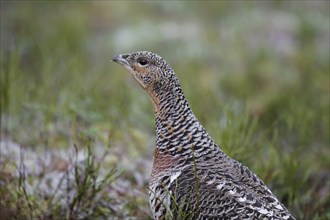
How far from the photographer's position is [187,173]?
365 centimetres

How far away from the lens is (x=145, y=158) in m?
5.68

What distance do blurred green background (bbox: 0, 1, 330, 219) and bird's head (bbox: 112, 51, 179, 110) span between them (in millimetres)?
579

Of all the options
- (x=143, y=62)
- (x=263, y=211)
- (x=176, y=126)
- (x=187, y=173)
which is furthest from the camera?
(x=143, y=62)

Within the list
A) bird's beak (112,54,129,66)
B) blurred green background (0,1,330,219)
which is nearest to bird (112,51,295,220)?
bird's beak (112,54,129,66)

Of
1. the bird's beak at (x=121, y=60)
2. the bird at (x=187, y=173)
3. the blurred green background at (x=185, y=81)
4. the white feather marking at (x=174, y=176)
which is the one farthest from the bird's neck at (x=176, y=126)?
the blurred green background at (x=185, y=81)

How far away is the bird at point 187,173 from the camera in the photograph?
11.4 ft

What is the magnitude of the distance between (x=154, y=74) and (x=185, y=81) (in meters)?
3.75

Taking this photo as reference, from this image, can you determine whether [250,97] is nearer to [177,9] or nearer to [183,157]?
[177,9]

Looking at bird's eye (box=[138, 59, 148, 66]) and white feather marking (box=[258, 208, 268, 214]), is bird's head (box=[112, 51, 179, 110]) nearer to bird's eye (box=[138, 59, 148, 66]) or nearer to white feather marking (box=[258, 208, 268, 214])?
bird's eye (box=[138, 59, 148, 66])

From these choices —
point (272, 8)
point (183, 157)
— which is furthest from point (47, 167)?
point (272, 8)

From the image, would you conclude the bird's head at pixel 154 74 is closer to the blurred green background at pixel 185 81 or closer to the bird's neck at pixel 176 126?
the bird's neck at pixel 176 126

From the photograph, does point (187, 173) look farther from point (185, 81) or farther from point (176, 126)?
point (185, 81)

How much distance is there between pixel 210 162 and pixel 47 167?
1740 mm

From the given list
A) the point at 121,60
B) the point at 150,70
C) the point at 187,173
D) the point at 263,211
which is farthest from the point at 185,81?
the point at 263,211
